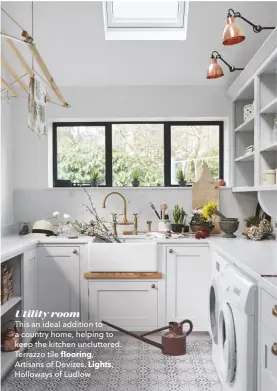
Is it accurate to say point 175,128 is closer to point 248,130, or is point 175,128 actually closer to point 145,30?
point 248,130

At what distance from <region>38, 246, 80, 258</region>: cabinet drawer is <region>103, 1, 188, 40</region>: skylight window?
1.85 m

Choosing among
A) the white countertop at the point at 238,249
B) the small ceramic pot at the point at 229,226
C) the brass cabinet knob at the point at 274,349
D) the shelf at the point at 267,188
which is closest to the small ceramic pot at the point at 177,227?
the white countertop at the point at 238,249

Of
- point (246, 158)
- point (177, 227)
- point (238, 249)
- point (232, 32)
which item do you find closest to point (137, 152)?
point (177, 227)

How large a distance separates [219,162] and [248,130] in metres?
0.52

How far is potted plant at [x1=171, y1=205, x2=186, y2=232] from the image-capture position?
13.0 feet

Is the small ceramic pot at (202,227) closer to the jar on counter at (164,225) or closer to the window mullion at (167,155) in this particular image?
the jar on counter at (164,225)

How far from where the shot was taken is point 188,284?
3.50 meters

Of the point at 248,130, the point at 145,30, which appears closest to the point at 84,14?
the point at 145,30

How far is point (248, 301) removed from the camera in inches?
75.0

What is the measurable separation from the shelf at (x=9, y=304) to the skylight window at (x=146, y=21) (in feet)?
7.53

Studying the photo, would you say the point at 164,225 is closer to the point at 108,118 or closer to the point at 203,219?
the point at 203,219

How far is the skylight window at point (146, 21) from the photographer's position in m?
3.66

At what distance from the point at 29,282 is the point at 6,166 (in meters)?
1.26

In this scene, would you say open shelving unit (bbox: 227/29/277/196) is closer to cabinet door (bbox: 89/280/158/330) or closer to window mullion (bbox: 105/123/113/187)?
cabinet door (bbox: 89/280/158/330)
